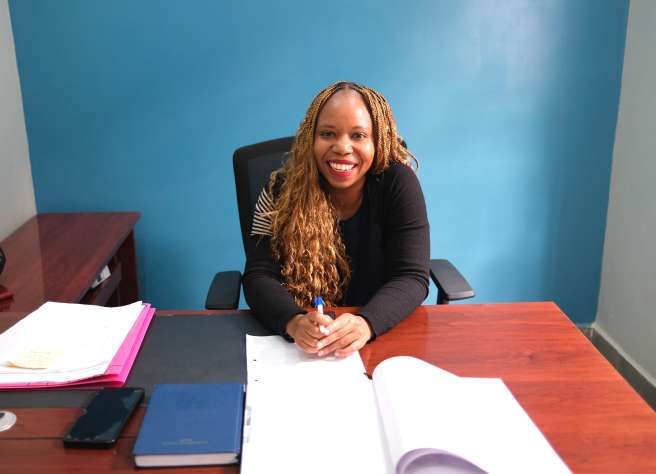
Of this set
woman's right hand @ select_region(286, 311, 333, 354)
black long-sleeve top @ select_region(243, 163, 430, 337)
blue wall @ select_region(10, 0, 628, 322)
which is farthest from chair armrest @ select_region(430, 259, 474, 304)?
blue wall @ select_region(10, 0, 628, 322)

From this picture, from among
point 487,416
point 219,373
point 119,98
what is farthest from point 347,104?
point 119,98

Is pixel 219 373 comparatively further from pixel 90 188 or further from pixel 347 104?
pixel 90 188

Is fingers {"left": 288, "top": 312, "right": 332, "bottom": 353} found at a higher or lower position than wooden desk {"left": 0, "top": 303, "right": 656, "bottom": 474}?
higher

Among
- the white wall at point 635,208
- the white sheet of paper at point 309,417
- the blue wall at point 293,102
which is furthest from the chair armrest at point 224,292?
the white wall at point 635,208

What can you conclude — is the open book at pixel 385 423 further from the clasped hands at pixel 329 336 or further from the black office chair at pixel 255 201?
the black office chair at pixel 255 201

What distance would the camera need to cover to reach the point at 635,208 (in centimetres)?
233

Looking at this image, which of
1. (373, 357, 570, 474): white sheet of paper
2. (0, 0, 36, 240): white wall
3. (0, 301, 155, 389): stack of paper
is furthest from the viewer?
(0, 0, 36, 240): white wall

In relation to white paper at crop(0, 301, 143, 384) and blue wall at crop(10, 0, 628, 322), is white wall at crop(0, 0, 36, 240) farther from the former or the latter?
white paper at crop(0, 301, 143, 384)

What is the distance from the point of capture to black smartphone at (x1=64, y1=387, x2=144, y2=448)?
832 millimetres

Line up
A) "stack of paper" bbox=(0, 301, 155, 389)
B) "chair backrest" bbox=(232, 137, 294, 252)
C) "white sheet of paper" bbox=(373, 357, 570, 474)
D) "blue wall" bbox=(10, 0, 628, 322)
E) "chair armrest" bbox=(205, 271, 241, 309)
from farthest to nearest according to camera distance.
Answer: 1. "blue wall" bbox=(10, 0, 628, 322)
2. "chair backrest" bbox=(232, 137, 294, 252)
3. "chair armrest" bbox=(205, 271, 241, 309)
4. "stack of paper" bbox=(0, 301, 155, 389)
5. "white sheet of paper" bbox=(373, 357, 570, 474)

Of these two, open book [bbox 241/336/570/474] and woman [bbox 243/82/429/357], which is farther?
woman [bbox 243/82/429/357]

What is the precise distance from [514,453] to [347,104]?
915mm

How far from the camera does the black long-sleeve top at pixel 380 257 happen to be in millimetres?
1259

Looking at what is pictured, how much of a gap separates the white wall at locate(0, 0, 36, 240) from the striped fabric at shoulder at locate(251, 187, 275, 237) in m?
1.11
